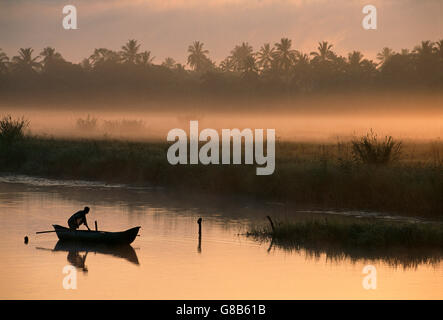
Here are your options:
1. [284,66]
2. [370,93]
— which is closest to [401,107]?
[370,93]

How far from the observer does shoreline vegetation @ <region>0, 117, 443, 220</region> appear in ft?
118

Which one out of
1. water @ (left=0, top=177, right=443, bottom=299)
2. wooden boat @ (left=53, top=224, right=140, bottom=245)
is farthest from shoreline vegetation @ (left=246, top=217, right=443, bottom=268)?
wooden boat @ (left=53, top=224, right=140, bottom=245)

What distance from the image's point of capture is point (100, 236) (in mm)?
27656

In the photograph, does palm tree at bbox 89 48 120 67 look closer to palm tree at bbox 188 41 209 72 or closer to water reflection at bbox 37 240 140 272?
palm tree at bbox 188 41 209 72

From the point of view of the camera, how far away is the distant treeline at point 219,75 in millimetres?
125312

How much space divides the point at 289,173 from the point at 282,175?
46 centimetres

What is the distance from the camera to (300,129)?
99.4m

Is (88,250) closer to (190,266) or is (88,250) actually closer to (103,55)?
(190,266)

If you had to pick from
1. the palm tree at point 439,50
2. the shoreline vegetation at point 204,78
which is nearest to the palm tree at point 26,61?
the shoreline vegetation at point 204,78

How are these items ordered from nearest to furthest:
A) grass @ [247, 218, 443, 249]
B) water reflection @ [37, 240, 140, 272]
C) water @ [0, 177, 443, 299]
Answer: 1. water @ [0, 177, 443, 299]
2. water reflection @ [37, 240, 140, 272]
3. grass @ [247, 218, 443, 249]

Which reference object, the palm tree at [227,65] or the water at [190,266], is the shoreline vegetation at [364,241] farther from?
the palm tree at [227,65]

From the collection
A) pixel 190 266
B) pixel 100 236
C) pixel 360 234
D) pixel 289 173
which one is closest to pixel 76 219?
pixel 100 236
